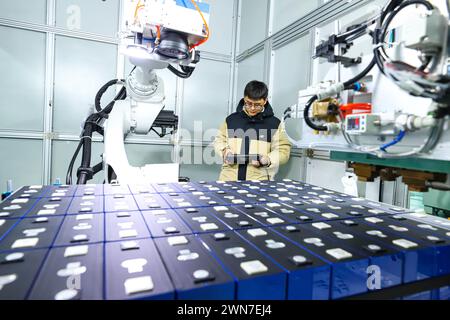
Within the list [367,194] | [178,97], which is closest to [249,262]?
[367,194]

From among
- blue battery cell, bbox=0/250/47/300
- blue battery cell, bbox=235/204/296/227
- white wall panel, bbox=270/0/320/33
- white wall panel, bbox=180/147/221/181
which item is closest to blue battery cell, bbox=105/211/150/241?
blue battery cell, bbox=0/250/47/300

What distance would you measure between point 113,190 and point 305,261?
1.27 meters

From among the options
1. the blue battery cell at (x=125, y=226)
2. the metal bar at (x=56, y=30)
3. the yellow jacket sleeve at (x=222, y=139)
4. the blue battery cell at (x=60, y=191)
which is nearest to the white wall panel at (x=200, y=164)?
the yellow jacket sleeve at (x=222, y=139)

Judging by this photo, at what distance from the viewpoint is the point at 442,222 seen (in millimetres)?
1305

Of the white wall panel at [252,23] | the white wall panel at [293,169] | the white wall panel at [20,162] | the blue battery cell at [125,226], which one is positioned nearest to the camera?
the blue battery cell at [125,226]

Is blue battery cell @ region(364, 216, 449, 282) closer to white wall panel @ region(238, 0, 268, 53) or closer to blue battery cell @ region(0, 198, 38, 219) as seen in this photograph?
blue battery cell @ region(0, 198, 38, 219)

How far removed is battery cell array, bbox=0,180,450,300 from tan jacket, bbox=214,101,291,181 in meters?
1.40

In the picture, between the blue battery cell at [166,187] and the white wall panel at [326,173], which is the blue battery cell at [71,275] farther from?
the white wall panel at [326,173]

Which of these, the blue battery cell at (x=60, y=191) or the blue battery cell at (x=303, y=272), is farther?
the blue battery cell at (x=60, y=191)

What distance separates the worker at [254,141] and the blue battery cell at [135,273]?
2.01m

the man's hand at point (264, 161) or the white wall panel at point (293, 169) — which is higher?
the man's hand at point (264, 161)

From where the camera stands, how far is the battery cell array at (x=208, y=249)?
2.29 ft

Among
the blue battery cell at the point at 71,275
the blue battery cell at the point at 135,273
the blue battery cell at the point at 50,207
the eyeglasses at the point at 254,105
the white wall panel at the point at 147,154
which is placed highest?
the eyeglasses at the point at 254,105

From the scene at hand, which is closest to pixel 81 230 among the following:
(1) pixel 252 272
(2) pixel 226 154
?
(1) pixel 252 272
